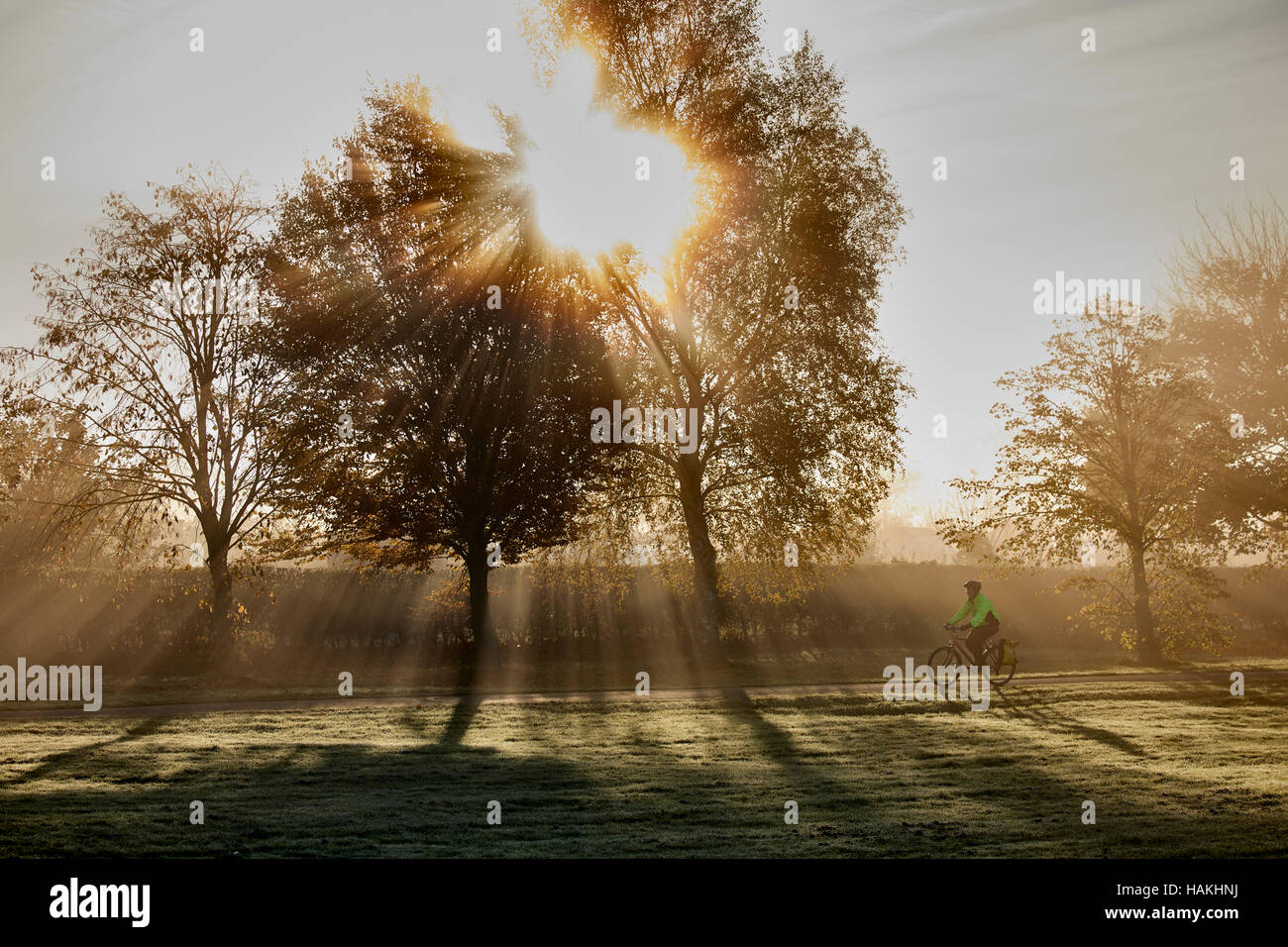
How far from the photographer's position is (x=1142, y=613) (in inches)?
1097

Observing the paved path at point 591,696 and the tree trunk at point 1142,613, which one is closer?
the paved path at point 591,696

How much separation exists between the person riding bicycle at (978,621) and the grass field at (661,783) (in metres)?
2.93

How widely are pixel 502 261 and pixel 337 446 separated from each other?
6069 mm

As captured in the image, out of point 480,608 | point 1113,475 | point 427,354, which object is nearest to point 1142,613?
point 1113,475

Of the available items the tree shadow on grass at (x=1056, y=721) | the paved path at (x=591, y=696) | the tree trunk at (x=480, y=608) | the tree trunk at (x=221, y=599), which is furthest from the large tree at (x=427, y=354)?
the tree shadow on grass at (x=1056, y=721)

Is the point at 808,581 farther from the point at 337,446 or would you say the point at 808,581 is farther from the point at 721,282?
the point at 337,446

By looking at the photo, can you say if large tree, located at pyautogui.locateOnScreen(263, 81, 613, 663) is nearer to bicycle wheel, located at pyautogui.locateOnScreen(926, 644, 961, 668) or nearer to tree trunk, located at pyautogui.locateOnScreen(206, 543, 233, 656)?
tree trunk, located at pyautogui.locateOnScreen(206, 543, 233, 656)

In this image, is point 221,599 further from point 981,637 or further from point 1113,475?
point 1113,475

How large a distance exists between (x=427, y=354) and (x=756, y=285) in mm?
9563

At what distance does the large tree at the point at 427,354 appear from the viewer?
23.8 metres

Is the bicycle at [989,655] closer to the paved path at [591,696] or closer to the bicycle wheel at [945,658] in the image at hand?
the bicycle wheel at [945,658]

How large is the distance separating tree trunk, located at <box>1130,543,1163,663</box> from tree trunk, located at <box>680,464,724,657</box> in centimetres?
1173
